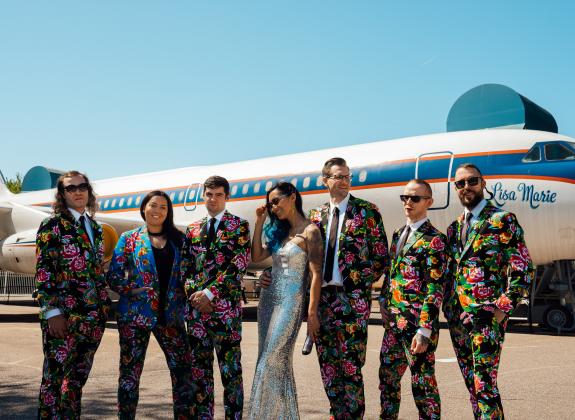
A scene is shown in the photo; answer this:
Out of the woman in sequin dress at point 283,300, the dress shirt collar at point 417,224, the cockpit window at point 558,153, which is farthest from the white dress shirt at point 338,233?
the cockpit window at point 558,153

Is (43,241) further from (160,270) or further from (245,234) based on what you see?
(245,234)

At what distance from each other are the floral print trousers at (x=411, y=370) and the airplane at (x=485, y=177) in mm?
7010

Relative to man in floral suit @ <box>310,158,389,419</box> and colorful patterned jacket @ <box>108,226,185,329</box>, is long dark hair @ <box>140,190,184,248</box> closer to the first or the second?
colorful patterned jacket @ <box>108,226,185,329</box>

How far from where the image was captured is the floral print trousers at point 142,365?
184 inches

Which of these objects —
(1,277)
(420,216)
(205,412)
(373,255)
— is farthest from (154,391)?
(1,277)

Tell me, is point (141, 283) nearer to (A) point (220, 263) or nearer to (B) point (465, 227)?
(A) point (220, 263)

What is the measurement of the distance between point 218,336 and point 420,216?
1.76 meters

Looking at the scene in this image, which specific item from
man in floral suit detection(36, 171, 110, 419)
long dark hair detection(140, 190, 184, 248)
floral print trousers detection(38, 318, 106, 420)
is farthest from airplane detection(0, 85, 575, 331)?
floral print trousers detection(38, 318, 106, 420)

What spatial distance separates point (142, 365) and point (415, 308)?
7.02 feet

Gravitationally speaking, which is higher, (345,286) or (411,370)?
(345,286)

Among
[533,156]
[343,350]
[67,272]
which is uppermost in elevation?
[533,156]

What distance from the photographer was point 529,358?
28.2ft

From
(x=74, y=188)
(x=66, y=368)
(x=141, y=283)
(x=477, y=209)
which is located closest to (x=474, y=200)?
(x=477, y=209)

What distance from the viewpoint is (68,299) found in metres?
4.62
